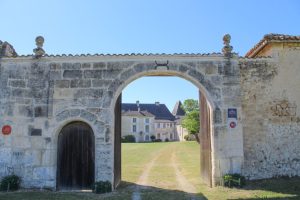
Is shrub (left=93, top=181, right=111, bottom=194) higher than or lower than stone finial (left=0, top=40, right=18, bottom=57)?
lower

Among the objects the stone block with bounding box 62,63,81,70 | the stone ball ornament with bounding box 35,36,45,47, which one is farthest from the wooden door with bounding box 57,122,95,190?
the stone ball ornament with bounding box 35,36,45,47

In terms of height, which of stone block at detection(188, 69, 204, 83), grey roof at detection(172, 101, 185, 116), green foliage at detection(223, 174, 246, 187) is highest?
grey roof at detection(172, 101, 185, 116)

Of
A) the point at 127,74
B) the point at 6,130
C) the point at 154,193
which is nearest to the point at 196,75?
the point at 127,74

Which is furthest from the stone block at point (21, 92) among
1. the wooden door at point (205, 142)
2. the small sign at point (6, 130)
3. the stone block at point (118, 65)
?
the wooden door at point (205, 142)

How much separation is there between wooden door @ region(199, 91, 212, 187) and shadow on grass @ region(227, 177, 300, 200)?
1186mm

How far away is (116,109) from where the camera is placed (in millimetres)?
9359

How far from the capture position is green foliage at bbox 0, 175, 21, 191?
8.22m

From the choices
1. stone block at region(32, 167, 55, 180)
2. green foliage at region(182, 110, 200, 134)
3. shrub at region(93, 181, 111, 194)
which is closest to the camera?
shrub at region(93, 181, 111, 194)

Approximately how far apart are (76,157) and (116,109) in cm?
181

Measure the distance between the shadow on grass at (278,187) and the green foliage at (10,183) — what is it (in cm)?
A: 606

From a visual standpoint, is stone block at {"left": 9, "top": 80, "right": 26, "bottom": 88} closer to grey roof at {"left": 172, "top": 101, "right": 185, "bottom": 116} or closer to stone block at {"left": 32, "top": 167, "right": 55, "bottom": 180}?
stone block at {"left": 32, "top": 167, "right": 55, "bottom": 180}

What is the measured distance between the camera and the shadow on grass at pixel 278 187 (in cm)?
732

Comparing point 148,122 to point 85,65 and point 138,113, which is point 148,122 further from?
point 85,65

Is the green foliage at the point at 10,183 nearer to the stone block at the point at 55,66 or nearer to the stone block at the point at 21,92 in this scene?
the stone block at the point at 21,92
